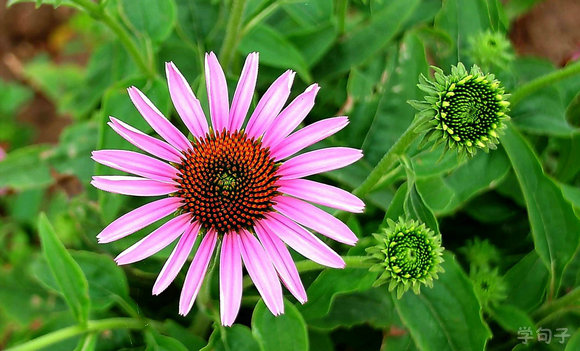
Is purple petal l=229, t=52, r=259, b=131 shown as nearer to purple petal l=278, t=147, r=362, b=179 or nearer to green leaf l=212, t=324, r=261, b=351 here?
purple petal l=278, t=147, r=362, b=179

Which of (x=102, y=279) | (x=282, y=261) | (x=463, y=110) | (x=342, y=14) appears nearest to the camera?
(x=463, y=110)

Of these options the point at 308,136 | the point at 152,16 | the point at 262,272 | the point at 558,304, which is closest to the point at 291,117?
the point at 308,136

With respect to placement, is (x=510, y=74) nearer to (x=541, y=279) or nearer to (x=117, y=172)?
(x=541, y=279)

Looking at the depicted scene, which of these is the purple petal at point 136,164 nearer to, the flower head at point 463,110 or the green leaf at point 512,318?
the flower head at point 463,110

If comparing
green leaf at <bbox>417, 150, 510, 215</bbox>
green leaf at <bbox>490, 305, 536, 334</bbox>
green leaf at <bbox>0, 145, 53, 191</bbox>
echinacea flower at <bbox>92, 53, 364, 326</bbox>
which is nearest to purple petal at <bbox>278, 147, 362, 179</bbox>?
echinacea flower at <bbox>92, 53, 364, 326</bbox>

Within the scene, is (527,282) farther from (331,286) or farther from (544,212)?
(331,286)

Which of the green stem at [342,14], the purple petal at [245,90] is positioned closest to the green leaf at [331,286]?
the purple petal at [245,90]

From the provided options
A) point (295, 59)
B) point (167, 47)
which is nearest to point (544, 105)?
point (295, 59)
